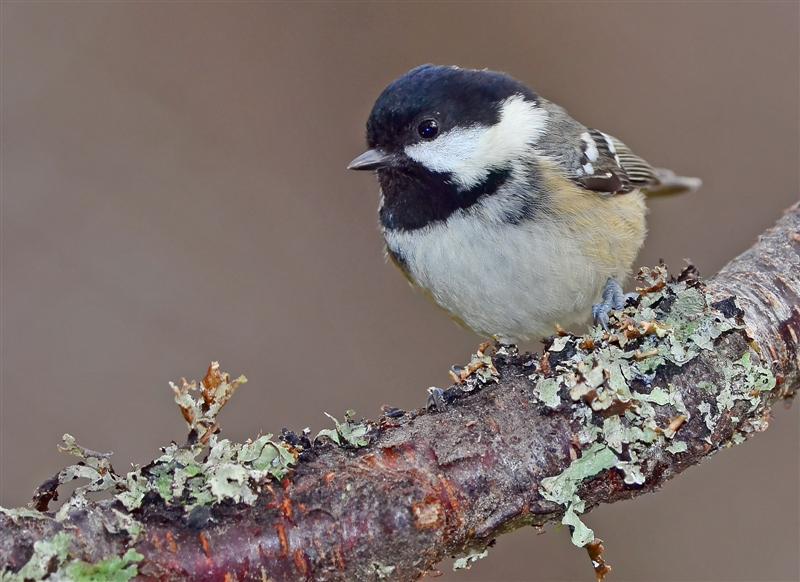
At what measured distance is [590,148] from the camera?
3.04m

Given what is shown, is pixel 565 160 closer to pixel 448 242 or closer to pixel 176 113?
pixel 448 242

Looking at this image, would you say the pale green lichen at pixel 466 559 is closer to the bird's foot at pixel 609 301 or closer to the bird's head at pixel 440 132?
the bird's foot at pixel 609 301

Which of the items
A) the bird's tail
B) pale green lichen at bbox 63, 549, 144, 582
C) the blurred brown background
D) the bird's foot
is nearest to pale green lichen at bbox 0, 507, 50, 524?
pale green lichen at bbox 63, 549, 144, 582

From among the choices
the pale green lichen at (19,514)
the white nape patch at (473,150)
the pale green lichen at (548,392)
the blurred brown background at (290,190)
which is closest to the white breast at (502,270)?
the white nape patch at (473,150)

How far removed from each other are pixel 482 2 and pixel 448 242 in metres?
2.37

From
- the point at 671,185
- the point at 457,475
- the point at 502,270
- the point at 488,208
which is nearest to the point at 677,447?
the point at 457,475

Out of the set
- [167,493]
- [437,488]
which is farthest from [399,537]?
[167,493]

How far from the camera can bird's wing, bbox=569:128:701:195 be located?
2.85 m

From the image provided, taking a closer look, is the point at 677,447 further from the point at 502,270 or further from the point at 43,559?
the point at 43,559

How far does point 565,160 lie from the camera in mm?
2783

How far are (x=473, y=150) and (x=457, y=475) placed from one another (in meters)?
1.25

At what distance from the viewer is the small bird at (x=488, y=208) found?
2.60m

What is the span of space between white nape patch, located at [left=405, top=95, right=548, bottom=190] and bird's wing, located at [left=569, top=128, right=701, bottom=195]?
226 mm

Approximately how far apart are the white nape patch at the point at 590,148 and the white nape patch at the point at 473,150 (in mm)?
274
